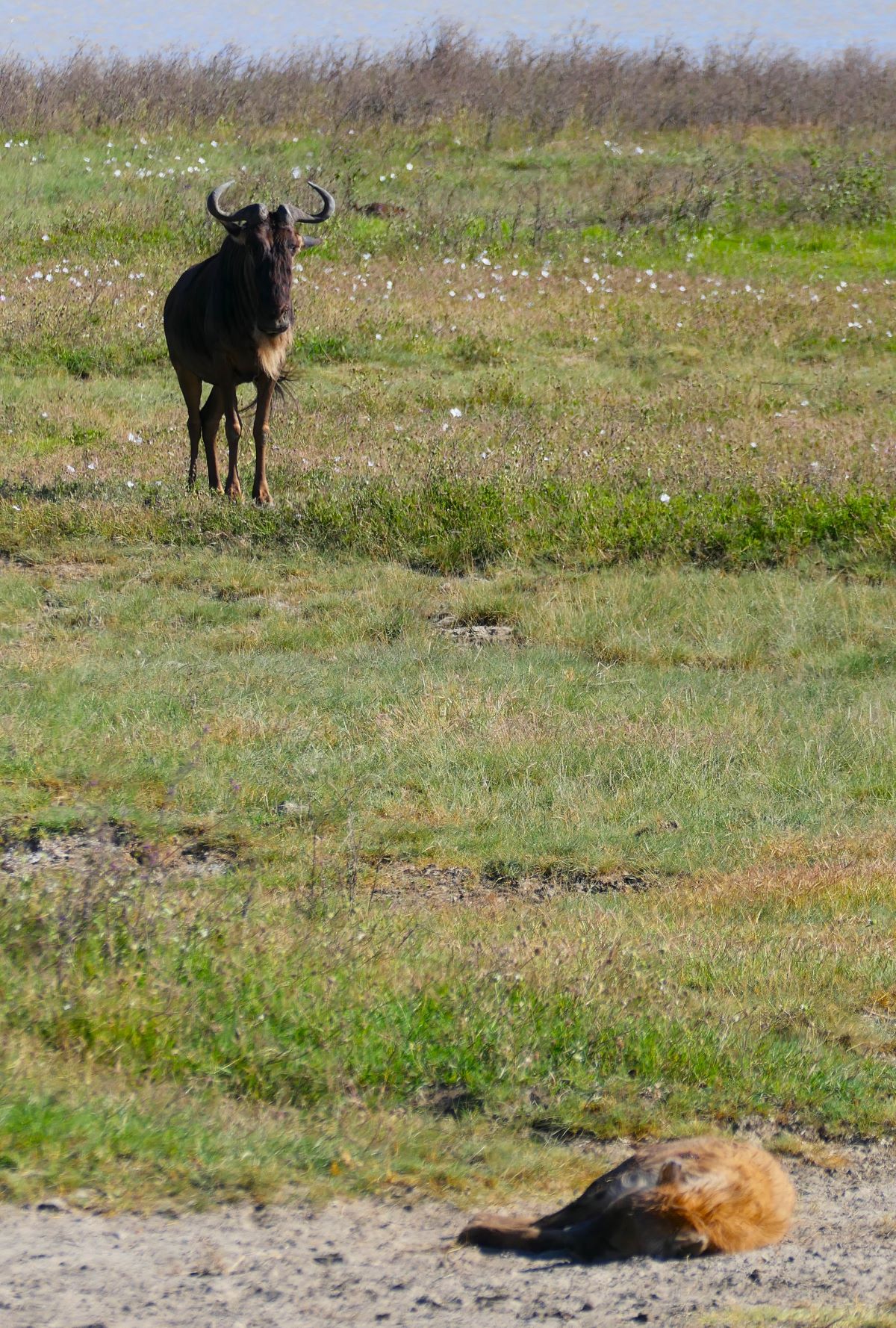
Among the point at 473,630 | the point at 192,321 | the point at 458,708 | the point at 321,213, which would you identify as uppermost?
the point at 321,213

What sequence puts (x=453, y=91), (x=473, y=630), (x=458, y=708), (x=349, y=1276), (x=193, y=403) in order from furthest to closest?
(x=453, y=91) < (x=193, y=403) < (x=473, y=630) < (x=458, y=708) < (x=349, y=1276)

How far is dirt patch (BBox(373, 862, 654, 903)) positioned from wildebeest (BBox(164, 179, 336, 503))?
635 centimetres

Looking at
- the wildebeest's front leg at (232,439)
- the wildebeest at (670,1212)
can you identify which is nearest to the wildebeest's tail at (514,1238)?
the wildebeest at (670,1212)

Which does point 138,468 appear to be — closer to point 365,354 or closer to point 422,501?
point 422,501

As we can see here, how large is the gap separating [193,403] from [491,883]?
26.2 feet

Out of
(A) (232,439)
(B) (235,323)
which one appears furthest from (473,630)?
(B) (235,323)

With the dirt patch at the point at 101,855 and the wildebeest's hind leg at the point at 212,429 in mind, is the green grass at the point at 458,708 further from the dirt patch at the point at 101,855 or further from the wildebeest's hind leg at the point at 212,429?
the wildebeest's hind leg at the point at 212,429

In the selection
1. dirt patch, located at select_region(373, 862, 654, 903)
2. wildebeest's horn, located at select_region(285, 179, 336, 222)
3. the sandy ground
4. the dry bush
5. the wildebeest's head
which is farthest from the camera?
the dry bush

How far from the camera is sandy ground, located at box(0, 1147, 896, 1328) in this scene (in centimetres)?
303

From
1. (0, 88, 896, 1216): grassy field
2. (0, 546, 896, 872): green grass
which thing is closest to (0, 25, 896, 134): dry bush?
(0, 88, 896, 1216): grassy field

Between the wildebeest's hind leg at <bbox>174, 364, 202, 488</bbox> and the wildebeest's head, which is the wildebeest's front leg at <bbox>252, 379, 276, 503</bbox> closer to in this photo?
the wildebeest's head

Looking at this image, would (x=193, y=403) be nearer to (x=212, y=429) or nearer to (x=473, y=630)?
(x=212, y=429)

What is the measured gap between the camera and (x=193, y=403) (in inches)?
516

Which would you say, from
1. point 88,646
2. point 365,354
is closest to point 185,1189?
point 88,646
